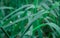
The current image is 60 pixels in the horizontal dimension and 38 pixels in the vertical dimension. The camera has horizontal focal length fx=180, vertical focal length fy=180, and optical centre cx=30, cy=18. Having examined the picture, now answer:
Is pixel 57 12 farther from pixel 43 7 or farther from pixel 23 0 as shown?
pixel 23 0

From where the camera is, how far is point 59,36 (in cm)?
118

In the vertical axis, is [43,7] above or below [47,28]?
above

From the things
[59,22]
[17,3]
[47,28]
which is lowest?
[47,28]

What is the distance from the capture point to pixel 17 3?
150 cm

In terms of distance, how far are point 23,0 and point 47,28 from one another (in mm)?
313

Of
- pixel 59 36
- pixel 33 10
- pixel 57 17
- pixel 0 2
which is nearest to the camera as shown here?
pixel 59 36

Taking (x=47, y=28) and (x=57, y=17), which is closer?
(x=57, y=17)

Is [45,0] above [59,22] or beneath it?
above

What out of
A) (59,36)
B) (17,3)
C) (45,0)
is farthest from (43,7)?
(59,36)

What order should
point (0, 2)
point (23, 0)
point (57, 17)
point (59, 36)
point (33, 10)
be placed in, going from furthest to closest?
point (0, 2)
point (23, 0)
point (57, 17)
point (33, 10)
point (59, 36)

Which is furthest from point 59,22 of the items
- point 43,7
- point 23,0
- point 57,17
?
point 23,0

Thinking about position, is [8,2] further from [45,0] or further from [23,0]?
[45,0]

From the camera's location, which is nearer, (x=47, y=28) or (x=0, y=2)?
(x=47, y=28)

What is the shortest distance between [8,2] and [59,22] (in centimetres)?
62
